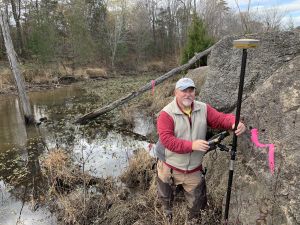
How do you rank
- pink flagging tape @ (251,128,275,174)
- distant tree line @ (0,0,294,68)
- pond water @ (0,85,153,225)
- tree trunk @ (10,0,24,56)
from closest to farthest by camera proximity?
1. pink flagging tape @ (251,128,275,174)
2. pond water @ (0,85,153,225)
3. distant tree line @ (0,0,294,68)
4. tree trunk @ (10,0,24,56)

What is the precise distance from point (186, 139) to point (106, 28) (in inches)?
1168

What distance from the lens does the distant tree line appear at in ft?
84.3

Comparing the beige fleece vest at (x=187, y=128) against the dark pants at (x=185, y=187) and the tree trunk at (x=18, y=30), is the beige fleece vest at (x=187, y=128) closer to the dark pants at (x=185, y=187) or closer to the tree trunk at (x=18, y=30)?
the dark pants at (x=185, y=187)

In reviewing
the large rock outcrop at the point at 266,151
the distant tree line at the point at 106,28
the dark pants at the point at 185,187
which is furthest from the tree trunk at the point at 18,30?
the dark pants at the point at 185,187

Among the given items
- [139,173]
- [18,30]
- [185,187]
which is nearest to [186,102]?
[185,187]

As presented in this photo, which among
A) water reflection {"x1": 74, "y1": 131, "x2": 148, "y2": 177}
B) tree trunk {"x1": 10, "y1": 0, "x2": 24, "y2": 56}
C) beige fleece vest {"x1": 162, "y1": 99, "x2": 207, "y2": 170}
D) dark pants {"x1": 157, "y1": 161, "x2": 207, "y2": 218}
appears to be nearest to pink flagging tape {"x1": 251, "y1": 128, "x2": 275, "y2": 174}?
beige fleece vest {"x1": 162, "y1": 99, "x2": 207, "y2": 170}

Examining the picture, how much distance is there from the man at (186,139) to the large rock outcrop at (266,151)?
386 mm

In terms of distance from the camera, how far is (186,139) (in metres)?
3.54

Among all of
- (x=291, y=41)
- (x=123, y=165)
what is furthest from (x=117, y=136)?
(x=291, y=41)

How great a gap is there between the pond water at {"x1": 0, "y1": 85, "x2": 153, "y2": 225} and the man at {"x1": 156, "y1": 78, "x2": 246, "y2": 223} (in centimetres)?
240

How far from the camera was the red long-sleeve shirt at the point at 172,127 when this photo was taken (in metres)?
3.37

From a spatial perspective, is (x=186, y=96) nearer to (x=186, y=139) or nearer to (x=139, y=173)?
(x=186, y=139)

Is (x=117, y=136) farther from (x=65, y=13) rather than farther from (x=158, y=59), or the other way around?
(x=158, y=59)

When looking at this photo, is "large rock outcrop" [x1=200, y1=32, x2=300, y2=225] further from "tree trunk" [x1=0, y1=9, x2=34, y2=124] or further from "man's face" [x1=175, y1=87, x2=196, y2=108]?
"tree trunk" [x1=0, y1=9, x2=34, y2=124]
